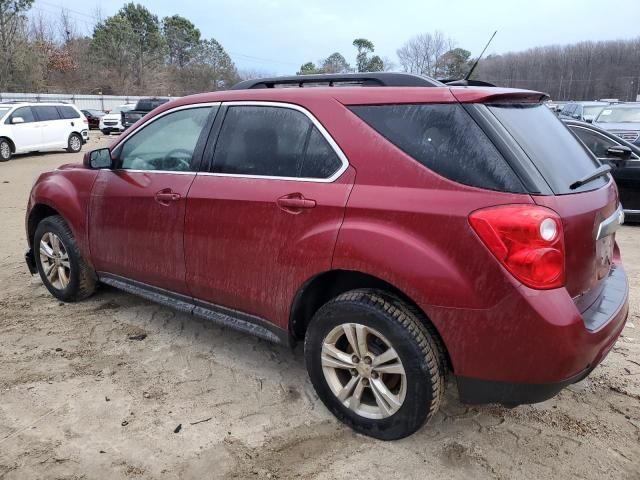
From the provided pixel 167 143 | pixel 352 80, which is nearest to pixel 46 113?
pixel 167 143

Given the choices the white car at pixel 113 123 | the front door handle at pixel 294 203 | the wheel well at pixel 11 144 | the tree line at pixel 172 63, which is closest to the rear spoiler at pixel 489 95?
the front door handle at pixel 294 203

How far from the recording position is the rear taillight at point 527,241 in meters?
2.19

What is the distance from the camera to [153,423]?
2844mm

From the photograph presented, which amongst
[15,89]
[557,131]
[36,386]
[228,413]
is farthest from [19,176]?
[15,89]

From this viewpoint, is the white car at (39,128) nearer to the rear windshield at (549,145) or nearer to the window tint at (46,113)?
the window tint at (46,113)

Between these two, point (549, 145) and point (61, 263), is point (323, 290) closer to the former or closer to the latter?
point (549, 145)

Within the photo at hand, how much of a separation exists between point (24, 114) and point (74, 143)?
2.11 metres

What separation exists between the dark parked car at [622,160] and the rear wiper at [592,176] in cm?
483

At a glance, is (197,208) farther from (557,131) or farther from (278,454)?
(557,131)

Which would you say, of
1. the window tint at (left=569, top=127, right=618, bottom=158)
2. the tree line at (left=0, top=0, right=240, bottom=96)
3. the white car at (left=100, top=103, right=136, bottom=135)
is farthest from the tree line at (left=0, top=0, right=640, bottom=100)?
the window tint at (left=569, top=127, right=618, bottom=158)

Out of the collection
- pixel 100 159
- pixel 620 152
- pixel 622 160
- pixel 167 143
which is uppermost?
pixel 167 143

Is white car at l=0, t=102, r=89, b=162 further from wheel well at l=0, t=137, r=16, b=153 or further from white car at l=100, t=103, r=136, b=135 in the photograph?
white car at l=100, t=103, r=136, b=135

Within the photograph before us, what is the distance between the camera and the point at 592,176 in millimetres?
2670

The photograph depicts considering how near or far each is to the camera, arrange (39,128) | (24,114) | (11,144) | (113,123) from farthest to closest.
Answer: (113,123), (39,128), (24,114), (11,144)
